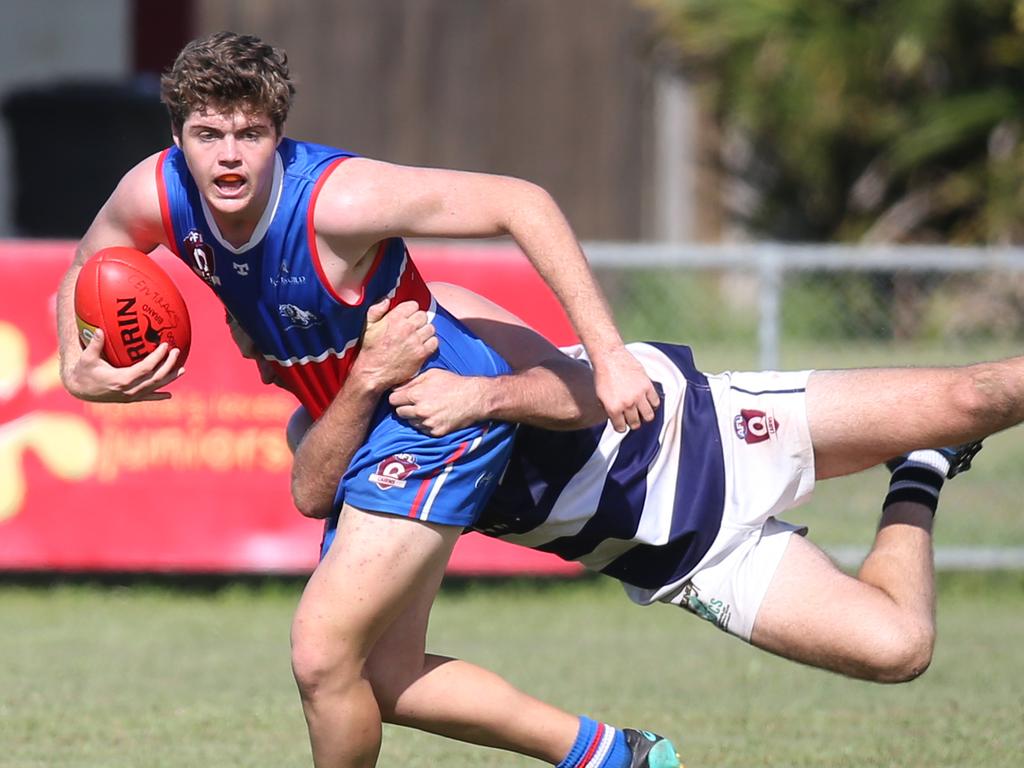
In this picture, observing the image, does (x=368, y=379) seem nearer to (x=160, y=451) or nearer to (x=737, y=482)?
(x=737, y=482)

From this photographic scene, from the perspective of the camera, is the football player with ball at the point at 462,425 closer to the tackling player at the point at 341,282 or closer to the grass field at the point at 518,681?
the tackling player at the point at 341,282

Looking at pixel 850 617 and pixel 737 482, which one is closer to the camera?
pixel 850 617

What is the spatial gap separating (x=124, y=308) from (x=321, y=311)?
499mm

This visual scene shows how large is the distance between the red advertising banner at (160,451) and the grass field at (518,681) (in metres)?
0.32

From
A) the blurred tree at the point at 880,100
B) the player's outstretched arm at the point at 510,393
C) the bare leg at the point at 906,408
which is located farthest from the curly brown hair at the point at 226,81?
the blurred tree at the point at 880,100

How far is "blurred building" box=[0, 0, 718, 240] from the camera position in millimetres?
14008

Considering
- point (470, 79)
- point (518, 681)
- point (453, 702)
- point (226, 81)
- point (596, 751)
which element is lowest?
point (518, 681)

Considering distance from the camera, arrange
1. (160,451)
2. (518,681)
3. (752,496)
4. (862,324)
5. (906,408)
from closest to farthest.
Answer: (906,408)
(752,496)
(518,681)
(160,451)
(862,324)

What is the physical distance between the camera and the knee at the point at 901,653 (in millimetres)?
4203

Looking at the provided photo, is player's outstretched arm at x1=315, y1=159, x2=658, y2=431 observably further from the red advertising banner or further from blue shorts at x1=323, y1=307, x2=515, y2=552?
the red advertising banner

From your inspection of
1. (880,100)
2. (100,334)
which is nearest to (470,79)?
(880,100)

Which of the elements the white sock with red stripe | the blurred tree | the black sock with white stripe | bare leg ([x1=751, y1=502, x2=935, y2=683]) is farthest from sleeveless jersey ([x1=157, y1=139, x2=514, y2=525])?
the blurred tree

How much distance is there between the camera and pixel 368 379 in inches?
155

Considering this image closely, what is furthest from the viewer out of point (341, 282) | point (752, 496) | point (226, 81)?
point (752, 496)
